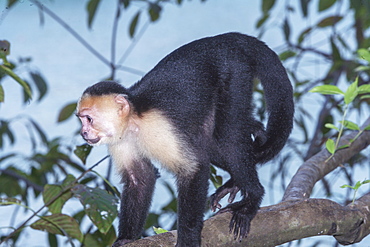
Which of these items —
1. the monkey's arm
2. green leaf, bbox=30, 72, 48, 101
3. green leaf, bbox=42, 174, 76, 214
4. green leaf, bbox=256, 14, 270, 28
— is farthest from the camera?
green leaf, bbox=256, 14, 270, 28

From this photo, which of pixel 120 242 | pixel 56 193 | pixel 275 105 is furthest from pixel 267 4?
pixel 120 242

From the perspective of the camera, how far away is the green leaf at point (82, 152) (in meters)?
2.61

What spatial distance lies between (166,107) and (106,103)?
26 cm

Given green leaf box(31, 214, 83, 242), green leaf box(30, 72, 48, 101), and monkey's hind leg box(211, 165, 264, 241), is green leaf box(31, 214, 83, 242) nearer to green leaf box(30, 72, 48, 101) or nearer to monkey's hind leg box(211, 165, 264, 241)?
monkey's hind leg box(211, 165, 264, 241)

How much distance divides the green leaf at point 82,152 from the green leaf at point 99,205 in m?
0.24

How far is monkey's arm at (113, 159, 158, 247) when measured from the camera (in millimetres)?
2387

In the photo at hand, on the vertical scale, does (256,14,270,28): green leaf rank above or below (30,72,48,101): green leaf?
above

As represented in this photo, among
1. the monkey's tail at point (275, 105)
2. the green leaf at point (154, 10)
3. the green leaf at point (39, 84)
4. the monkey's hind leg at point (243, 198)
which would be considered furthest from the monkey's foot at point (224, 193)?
the green leaf at point (154, 10)

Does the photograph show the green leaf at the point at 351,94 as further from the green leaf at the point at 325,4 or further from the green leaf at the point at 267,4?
the green leaf at the point at 267,4

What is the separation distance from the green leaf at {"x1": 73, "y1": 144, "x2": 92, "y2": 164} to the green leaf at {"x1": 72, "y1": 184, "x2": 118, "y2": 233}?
0.24 meters

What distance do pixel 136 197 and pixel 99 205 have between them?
21 centimetres

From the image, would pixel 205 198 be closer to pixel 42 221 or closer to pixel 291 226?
pixel 291 226

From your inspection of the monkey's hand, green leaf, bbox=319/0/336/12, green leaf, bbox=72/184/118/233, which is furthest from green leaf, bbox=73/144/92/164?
green leaf, bbox=319/0/336/12

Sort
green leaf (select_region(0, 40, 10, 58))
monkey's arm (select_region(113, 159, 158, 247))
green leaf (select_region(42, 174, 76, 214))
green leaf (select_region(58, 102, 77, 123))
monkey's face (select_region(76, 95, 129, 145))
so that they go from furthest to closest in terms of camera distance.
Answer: green leaf (select_region(58, 102, 77, 123)), green leaf (select_region(42, 174, 76, 214)), monkey's arm (select_region(113, 159, 158, 247)), monkey's face (select_region(76, 95, 129, 145)), green leaf (select_region(0, 40, 10, 58))
